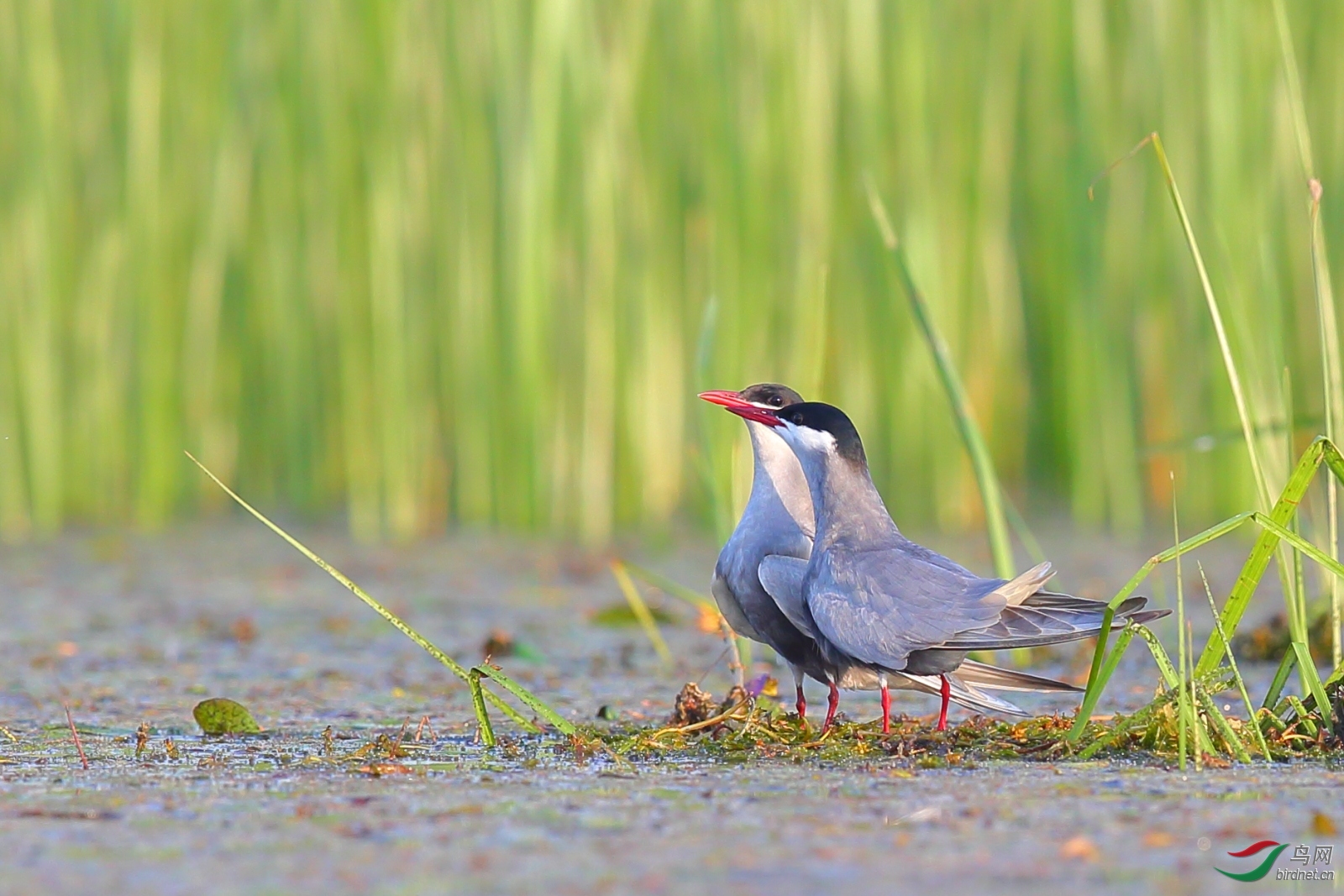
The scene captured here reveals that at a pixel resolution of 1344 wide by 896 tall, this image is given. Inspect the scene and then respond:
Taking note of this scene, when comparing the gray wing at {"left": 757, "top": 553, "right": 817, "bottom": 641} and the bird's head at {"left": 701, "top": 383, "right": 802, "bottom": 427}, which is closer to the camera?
the gray wing at {"left": 757, "top": 553, "right": 817, "bottom": 641}

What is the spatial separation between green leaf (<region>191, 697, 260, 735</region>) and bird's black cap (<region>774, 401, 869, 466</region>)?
1540mm

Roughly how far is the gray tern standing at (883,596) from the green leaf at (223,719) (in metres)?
1.30

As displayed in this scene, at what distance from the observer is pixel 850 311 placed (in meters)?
8.62

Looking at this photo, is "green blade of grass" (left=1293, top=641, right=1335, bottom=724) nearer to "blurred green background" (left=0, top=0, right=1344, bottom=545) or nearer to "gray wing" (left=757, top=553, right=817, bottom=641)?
"gray wing" (left=757, top=553, right=817, bottom=641)

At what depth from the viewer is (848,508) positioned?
4.20 meters

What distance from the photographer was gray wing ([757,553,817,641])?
4.14 m

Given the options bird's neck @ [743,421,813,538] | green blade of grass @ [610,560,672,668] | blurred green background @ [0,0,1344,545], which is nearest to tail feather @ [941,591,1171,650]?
bird's neck @ [743,421,813,538]

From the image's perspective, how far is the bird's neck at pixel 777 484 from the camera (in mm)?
4566

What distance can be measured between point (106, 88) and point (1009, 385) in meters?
4.81

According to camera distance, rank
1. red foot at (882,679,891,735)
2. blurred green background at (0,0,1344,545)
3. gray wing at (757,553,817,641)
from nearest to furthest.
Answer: red foot at (882,679,891,735)
gray wing at (757,553,817,641)
blurred green background at (0,0,1344,545)

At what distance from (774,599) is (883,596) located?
368mm

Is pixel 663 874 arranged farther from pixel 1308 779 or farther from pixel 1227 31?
pixel 1227 31

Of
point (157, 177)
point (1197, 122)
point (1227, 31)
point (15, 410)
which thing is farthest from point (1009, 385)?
point (15, 410)

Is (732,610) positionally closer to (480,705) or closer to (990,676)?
(990,676)
